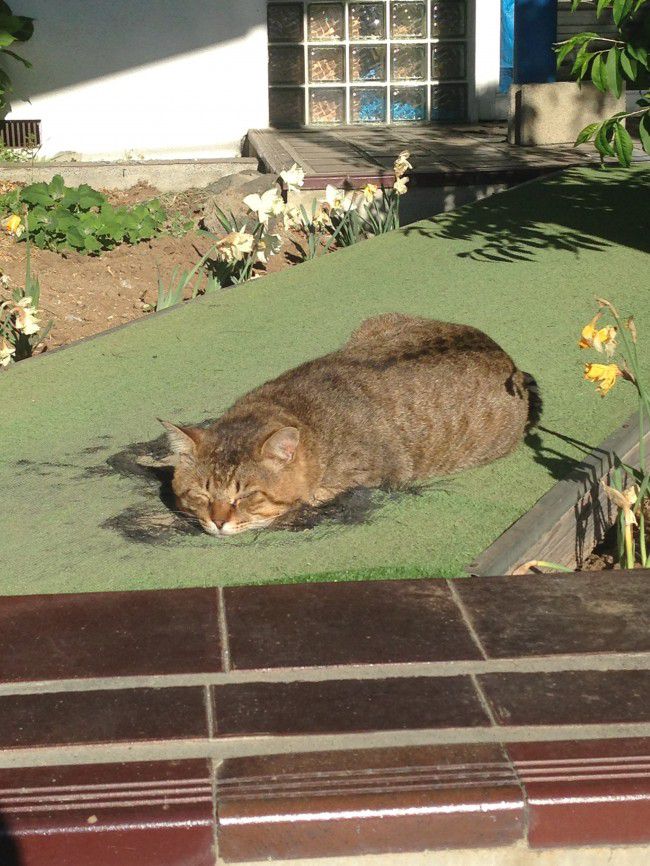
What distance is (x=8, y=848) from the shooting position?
81.4 inches

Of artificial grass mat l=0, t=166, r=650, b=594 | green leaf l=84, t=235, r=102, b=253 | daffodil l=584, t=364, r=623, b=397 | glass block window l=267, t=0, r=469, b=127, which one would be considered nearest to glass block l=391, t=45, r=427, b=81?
glass block window l=267, t=0, r=469, b=127

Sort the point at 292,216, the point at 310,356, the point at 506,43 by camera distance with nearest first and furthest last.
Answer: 1. the point at 310,356
2. the point at 292,216
3. the point at 506,43

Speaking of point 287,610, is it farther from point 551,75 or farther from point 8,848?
point 551,75

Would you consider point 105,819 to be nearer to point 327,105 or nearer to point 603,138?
point 603,138

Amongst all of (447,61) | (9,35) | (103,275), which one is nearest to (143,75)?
(9,35)

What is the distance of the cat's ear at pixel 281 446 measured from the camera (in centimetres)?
368

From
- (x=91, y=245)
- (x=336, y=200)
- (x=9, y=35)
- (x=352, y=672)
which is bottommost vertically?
(x=352, y=672)

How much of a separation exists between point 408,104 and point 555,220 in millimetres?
5102

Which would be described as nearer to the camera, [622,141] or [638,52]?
[622,141]

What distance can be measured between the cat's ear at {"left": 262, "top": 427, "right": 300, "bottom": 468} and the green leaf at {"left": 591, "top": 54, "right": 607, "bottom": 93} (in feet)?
7.42

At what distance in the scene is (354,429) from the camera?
13.3 ft

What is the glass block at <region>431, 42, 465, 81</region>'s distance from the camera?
1252 centimetres

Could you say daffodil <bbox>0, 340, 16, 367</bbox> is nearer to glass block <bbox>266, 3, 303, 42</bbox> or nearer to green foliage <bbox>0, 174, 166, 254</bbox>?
green foliage <bbox>0, 174, 166, 254</bbox>

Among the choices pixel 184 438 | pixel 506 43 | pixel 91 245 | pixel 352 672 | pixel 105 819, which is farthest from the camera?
pixel 506 43
